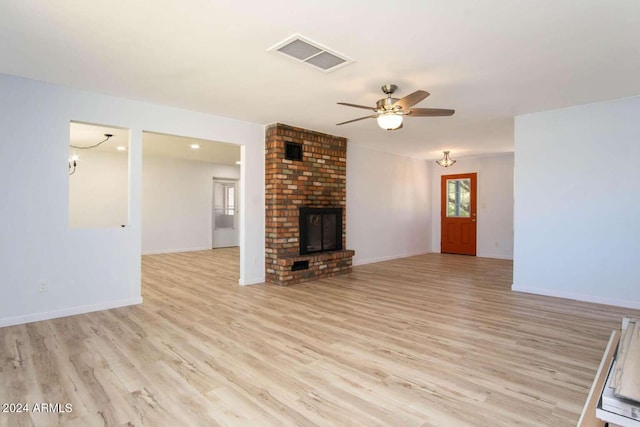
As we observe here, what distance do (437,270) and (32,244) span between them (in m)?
6.12

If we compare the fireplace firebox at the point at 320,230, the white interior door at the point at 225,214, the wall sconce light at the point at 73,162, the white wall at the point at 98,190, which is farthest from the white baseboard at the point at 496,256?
the wall sconce light at the point at 73,162

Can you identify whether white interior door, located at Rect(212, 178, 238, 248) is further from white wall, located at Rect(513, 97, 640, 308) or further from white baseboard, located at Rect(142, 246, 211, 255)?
white wall, located at Rect(513, 97, 640, 308)

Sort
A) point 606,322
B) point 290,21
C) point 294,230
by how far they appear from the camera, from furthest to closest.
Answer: point 294,230 < point 606,322 < point 290,21

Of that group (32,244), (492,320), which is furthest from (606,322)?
(32,244)

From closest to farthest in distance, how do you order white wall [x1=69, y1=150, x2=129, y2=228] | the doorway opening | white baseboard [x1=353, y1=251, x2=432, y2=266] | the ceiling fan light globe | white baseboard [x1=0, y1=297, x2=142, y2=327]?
white baseboard [x1=0, y1=297, x2=142, y2=327], the ceiling fan light globe, white baseboard [x1=353, y1=251, x2=432, y2=266], white wall [x1=69, y1=150, x2=129, y2=228], the doorway opening

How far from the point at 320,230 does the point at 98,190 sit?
18.7ft

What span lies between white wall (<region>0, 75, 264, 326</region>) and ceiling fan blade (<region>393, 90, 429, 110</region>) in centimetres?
296

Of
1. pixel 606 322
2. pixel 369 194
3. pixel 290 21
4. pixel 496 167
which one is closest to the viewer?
pixel 290 21

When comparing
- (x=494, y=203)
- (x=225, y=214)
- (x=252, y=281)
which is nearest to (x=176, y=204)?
(x=225, y=214)

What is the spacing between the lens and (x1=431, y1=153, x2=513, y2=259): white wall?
319 inches

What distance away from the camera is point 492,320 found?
3.54 m

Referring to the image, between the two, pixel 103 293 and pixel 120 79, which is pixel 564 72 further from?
pixel 103 293

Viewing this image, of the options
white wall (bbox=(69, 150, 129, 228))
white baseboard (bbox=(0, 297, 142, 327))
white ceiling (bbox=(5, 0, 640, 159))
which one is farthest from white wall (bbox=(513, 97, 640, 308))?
white wall (bbox=(69, 150, 129, 228))

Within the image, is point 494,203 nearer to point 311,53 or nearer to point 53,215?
point 311,53
